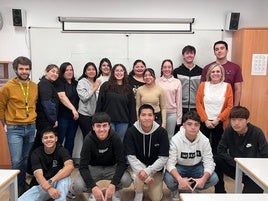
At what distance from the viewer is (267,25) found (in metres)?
4.23

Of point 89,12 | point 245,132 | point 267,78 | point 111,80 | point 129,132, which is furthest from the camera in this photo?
point 89,12

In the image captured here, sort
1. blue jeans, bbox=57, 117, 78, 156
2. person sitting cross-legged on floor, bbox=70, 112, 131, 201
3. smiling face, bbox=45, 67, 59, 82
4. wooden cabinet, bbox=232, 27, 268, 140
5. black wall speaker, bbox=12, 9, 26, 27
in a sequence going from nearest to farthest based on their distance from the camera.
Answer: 1. person sitting cross-legged on floor, bbox=70, 112, 131, 201
2. smiling face, bbox=45, 67, 59, 82
3. blue jeans, bbox=57, 117, 78, 156
4. wooden cabinet, bbox=232, 27, 268, 140
5. black wall speaker, bbox=12, 9, 26, 27

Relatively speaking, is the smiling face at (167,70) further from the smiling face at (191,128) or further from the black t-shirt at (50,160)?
the black t-shirt at (50,160)

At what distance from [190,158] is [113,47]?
6.87 feet

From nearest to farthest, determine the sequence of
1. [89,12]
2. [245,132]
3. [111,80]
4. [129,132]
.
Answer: [245,132], [129,132], [111,80], [89,12]

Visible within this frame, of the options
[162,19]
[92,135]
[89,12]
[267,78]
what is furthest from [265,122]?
[89,12]

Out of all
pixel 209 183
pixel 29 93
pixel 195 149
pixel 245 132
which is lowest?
pixel 209 183

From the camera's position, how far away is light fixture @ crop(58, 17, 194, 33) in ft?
13.5

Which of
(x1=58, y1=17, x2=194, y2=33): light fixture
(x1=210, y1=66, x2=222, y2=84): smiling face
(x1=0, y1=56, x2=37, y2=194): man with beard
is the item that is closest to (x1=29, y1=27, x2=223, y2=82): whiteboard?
(x1=58, y1=17, x2=194, y2=33): light fixture

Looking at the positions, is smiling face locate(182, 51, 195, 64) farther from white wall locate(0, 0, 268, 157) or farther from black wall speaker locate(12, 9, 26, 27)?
black wall speaker locate(12, 9, 26, 27)

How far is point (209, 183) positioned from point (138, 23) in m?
2.47

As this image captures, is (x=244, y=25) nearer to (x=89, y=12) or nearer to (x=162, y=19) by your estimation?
(x=162, y=19)

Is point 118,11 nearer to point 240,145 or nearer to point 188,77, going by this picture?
point 188,77

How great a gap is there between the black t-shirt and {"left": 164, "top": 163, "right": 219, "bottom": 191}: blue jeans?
956 mm
